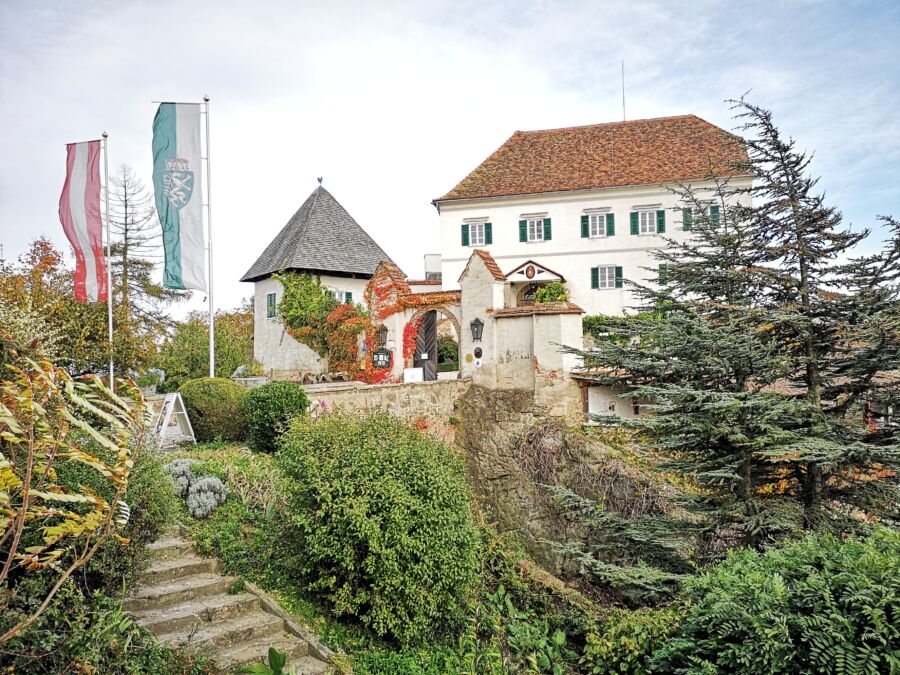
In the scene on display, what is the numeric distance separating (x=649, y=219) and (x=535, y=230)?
4.60 m

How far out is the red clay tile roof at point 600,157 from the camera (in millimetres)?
27312

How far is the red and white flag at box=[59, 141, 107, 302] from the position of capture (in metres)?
18.0

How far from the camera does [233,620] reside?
24.0 feet

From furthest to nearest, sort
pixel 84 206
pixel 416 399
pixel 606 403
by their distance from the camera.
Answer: pixel 84 206, pixel 416 399, pixel 606 403

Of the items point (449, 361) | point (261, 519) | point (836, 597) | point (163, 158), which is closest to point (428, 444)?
point (261, 519)

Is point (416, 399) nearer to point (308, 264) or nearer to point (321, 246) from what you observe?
point (308, 264)

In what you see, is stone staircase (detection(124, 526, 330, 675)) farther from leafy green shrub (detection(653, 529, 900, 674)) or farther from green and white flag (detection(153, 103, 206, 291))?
green and white flag (detection(153, 103, 206, 291))

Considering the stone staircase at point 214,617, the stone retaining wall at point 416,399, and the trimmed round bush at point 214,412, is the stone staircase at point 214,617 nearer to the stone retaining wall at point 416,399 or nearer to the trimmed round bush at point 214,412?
the trimmed round bush at point 214,412

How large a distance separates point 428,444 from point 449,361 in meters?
18.8

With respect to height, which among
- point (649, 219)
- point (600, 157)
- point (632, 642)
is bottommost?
point (632, 642)

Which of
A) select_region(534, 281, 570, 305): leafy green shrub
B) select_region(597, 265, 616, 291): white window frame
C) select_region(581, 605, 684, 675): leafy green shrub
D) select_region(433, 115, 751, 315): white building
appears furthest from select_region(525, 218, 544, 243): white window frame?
select_region(581, 605, 684, 675): leafy green shrub

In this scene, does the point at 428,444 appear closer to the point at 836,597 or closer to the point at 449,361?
the point at 836,597

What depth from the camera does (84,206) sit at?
59.2ft

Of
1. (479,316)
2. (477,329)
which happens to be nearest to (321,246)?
(479,316)
